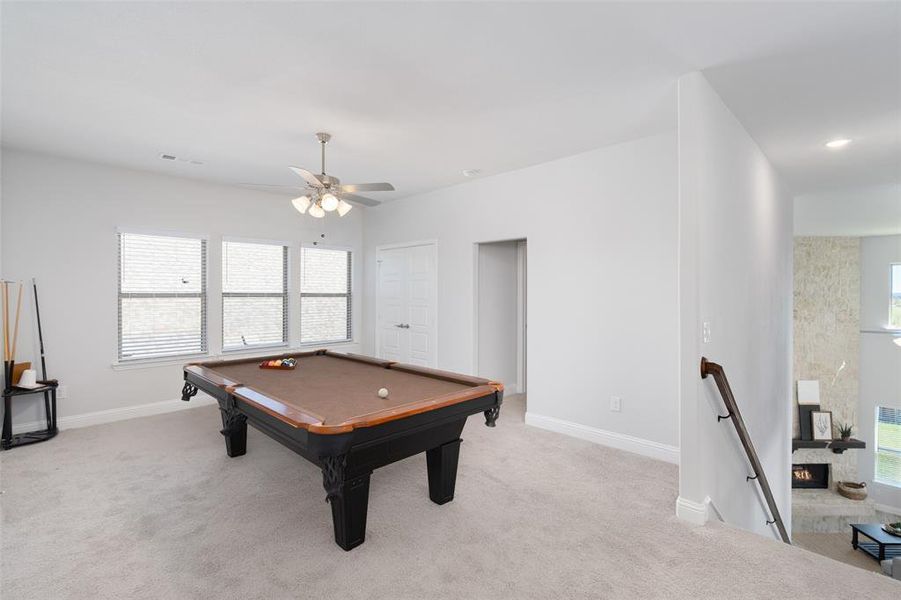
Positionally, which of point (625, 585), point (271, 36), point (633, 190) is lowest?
point (625, 585)

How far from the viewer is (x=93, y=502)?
8.65 feet

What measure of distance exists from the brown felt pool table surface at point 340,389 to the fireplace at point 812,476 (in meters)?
8.74

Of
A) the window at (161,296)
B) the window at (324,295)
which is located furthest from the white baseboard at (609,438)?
the window at (161,296)

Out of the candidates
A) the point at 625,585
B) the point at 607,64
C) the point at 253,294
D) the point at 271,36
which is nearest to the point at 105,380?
the point at 253,294

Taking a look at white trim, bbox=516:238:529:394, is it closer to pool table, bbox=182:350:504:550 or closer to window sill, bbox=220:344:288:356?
pool table, bbox=182:350:504:550

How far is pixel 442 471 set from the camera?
2578 millimetres

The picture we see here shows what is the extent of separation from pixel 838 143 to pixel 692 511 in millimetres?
3368

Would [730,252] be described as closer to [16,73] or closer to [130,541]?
[130,541]

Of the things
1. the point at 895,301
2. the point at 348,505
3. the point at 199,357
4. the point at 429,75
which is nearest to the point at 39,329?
the point at 199,357

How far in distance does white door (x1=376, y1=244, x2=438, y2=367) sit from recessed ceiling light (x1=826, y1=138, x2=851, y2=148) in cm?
395

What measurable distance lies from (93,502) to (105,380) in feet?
7.04

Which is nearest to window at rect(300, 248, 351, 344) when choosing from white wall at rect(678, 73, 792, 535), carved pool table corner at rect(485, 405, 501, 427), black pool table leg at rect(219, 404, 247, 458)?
black pool table leg at rect(219, 404, 247, 458)

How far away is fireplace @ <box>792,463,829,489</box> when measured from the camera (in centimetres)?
797

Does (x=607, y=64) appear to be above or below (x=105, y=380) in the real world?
above
